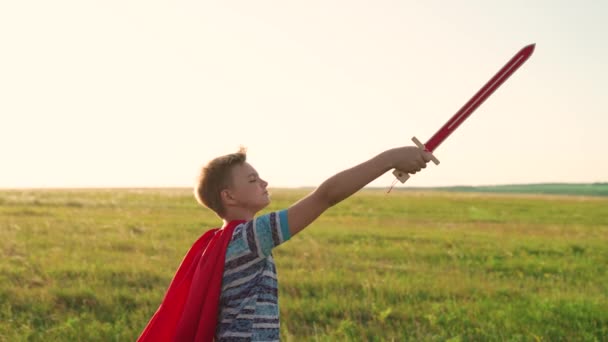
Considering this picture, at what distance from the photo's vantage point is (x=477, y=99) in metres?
3.56

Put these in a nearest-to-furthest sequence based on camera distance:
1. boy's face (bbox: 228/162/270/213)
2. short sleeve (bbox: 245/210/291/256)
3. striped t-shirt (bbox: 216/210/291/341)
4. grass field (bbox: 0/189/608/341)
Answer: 1. short sleeve (bbox: 245/210/291/256)
2. striped t-shirt (bbox: 216/210/291/341)
3. boy's face (bbox: 228/162/270/213)
4. grass field (bbox: 0/189/608/341)

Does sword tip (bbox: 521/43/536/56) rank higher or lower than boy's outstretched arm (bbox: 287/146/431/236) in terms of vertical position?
higher

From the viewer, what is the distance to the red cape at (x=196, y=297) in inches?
153

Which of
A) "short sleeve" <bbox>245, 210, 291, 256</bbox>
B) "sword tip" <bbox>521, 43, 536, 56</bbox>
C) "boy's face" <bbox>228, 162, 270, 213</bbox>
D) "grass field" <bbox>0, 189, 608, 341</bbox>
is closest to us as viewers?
"sword tip" <bbox>521, 43, 536, 56</bbox>

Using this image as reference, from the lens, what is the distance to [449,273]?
13039mm

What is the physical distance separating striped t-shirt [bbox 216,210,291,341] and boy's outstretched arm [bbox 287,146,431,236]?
45 centimetres

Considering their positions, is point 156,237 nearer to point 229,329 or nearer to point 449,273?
point 449,273

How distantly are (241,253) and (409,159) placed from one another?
1.04m

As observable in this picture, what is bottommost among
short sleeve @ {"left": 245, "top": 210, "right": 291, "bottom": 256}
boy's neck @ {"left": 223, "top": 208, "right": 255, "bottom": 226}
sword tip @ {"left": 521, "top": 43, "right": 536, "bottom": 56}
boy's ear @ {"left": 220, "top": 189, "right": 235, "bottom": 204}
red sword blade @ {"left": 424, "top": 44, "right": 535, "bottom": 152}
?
short sleeve @ {"left": 245, "top": 210, "right": 291, "bottom": 256}

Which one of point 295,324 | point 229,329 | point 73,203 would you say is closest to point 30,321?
point 295,324

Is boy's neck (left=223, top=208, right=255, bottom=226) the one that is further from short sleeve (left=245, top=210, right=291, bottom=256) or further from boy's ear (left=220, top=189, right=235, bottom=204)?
short sleeve (left=245, top=210, right=291, bottom=256)

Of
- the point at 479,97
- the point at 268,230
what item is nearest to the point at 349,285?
the point at 268,230

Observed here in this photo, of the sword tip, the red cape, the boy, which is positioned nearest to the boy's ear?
the boy

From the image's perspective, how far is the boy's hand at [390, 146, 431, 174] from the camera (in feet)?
11.1
